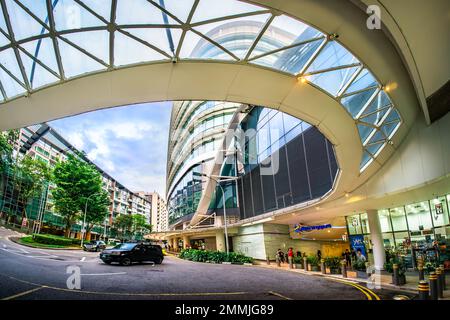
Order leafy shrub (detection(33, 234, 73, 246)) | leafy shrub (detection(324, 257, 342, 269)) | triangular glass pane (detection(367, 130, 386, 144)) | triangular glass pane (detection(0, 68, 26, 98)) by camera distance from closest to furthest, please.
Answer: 1. triangular glass pane (detection(0, 68, 26, 98))
2. triangular glass pane (detection(367, 130, 386, 144))
3. leafy shrub (detection(324, 257, 342, 269))
4. leafy shrub (detection(33, 234, 73, 246))

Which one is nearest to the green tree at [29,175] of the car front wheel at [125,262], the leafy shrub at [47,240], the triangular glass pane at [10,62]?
the leafy shrub at [47,240]

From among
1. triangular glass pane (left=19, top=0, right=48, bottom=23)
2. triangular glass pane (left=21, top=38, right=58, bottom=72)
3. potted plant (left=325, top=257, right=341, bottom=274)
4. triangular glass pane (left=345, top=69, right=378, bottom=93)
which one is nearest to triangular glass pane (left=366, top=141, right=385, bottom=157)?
triangular glass pane (left=345, top=69, right=378, bottom=93)

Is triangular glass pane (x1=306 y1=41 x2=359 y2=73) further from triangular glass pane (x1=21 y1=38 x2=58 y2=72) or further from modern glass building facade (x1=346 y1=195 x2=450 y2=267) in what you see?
modern glass building facade (x1=346 y1=195 x2=450 y2=267)

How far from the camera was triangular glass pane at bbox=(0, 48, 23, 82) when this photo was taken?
8.47 metres

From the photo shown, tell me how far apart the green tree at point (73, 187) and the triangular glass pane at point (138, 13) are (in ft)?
126

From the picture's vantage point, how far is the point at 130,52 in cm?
805

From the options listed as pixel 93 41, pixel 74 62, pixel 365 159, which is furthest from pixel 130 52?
pixel 365 159

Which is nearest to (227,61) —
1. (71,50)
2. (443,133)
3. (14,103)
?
(71,50)

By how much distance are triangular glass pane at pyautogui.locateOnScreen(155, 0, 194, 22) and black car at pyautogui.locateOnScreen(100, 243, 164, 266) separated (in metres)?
15.5

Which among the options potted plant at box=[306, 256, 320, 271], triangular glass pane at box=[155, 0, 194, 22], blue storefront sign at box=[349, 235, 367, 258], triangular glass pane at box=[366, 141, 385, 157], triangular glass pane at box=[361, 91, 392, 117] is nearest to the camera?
triangular glass pane at box=[155, 0, 194, 22]

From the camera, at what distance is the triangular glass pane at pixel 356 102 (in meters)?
11.9

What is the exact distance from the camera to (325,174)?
22.9 m

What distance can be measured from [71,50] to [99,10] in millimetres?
1751

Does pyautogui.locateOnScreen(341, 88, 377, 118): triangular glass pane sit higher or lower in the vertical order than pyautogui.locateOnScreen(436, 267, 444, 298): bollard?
higher
